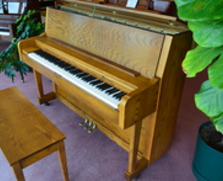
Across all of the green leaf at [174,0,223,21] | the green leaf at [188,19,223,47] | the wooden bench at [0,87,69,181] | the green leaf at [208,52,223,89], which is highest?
the green leaf at [174,0,223,21]

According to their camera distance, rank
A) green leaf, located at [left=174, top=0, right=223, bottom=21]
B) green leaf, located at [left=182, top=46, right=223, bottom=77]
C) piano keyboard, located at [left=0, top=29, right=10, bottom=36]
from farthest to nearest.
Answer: piano keyboard, located at [left=0, top=29, right=10, bottom=36], green leaf, located at [left=182, top=46, right=223, bottom=77], green leaf, located at [left=174, top=0, right=223, bottom=21]

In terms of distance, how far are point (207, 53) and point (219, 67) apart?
0.11 m

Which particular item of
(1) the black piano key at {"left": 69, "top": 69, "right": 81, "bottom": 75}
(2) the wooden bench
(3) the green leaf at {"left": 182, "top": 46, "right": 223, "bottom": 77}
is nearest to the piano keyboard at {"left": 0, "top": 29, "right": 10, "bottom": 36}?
(2) the wooden bench

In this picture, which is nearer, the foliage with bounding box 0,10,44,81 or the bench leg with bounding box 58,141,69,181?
the bench leg with bounding box 58,141,69,181

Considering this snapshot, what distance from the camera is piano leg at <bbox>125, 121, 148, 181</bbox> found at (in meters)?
1.37

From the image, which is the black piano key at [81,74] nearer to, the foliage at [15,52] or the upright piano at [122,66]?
the upright piano at [122,66]

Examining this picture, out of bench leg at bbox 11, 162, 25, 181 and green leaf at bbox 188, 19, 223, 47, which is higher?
green leaf at bbox 188, 19, 223, 47

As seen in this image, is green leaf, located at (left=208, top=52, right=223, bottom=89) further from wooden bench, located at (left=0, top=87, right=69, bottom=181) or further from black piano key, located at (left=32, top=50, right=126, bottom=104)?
wooden bench, located at (left=0, top=87, right=69, bottom=181)

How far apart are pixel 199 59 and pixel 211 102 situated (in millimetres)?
204

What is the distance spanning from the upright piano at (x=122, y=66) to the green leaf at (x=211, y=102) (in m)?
0.31

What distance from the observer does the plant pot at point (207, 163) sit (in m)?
1.37

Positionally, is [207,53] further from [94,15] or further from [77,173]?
[77,173]

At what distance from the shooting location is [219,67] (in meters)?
0.77

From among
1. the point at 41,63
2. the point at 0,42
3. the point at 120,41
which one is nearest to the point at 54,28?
the point at 41,63
